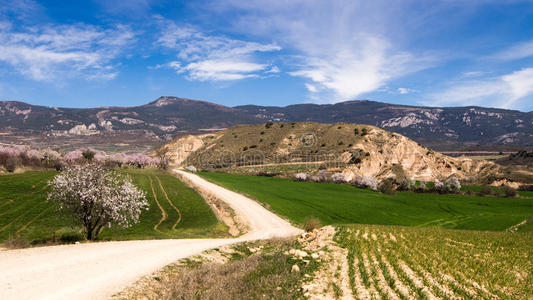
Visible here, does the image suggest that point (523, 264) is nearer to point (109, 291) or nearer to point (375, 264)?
point (375, 264)

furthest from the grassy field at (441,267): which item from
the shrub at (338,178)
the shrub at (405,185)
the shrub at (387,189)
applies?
the shrub at (405,185)

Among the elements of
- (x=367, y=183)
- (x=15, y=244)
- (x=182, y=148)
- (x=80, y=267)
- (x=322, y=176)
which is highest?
(x=182, y=148)

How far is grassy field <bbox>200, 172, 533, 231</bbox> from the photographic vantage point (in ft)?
184

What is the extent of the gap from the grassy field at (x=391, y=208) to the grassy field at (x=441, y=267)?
99.7 ft

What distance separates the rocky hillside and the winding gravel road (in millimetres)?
96118

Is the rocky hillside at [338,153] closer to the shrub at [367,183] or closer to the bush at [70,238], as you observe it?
the shrub at [367,183]

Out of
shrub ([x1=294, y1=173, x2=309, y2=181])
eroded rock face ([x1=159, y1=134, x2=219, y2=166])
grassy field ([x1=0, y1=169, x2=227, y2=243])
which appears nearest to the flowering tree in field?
grassy field ([x1=0, y1=169, x2=227, y2=243])

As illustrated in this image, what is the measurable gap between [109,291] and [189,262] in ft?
24.4

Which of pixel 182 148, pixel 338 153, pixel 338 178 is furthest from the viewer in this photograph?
pixel 182 148

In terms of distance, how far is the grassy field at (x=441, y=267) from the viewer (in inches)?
522

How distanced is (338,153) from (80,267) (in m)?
119

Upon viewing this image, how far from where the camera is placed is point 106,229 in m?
41.1

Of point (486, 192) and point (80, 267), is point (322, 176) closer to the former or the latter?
point (486, 192)

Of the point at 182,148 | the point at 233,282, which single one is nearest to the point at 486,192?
the point at 233,282
